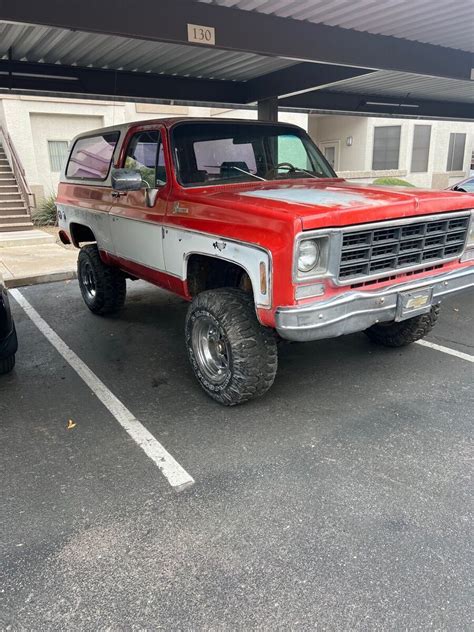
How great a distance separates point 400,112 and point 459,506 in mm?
10719

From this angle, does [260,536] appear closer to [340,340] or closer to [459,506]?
[459,506]

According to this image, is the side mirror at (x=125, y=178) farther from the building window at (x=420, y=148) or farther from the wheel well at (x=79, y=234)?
the building window at (x=420, y=148)

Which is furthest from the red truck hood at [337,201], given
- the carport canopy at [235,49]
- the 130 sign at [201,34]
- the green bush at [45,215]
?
the green bush at [45,215]

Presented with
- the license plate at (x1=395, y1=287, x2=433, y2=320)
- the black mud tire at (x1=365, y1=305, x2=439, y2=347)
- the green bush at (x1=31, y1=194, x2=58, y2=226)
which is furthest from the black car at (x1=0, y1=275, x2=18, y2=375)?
the green bush at (x1=31, y1=194, x2=58, y2=226)

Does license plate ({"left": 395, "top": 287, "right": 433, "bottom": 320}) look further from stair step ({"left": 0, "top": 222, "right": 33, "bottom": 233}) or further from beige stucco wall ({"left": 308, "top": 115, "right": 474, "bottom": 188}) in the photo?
beige stucco wall ({"left": 308, "top": 115, "right": 474, "bottom": 188})

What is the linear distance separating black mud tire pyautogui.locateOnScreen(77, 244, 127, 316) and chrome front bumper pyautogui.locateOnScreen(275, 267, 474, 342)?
3.56m

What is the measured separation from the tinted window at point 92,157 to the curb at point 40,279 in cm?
240

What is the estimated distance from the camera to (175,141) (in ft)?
14.9

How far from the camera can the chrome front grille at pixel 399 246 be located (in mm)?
3412

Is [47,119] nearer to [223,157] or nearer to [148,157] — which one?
[148,157]

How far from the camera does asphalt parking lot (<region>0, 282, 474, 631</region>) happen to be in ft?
7.36

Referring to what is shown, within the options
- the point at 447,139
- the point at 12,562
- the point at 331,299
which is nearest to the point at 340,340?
the point at 331,299

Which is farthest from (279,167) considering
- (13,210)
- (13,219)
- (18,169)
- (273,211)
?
(18,169)

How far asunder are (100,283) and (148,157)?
1.99 m
